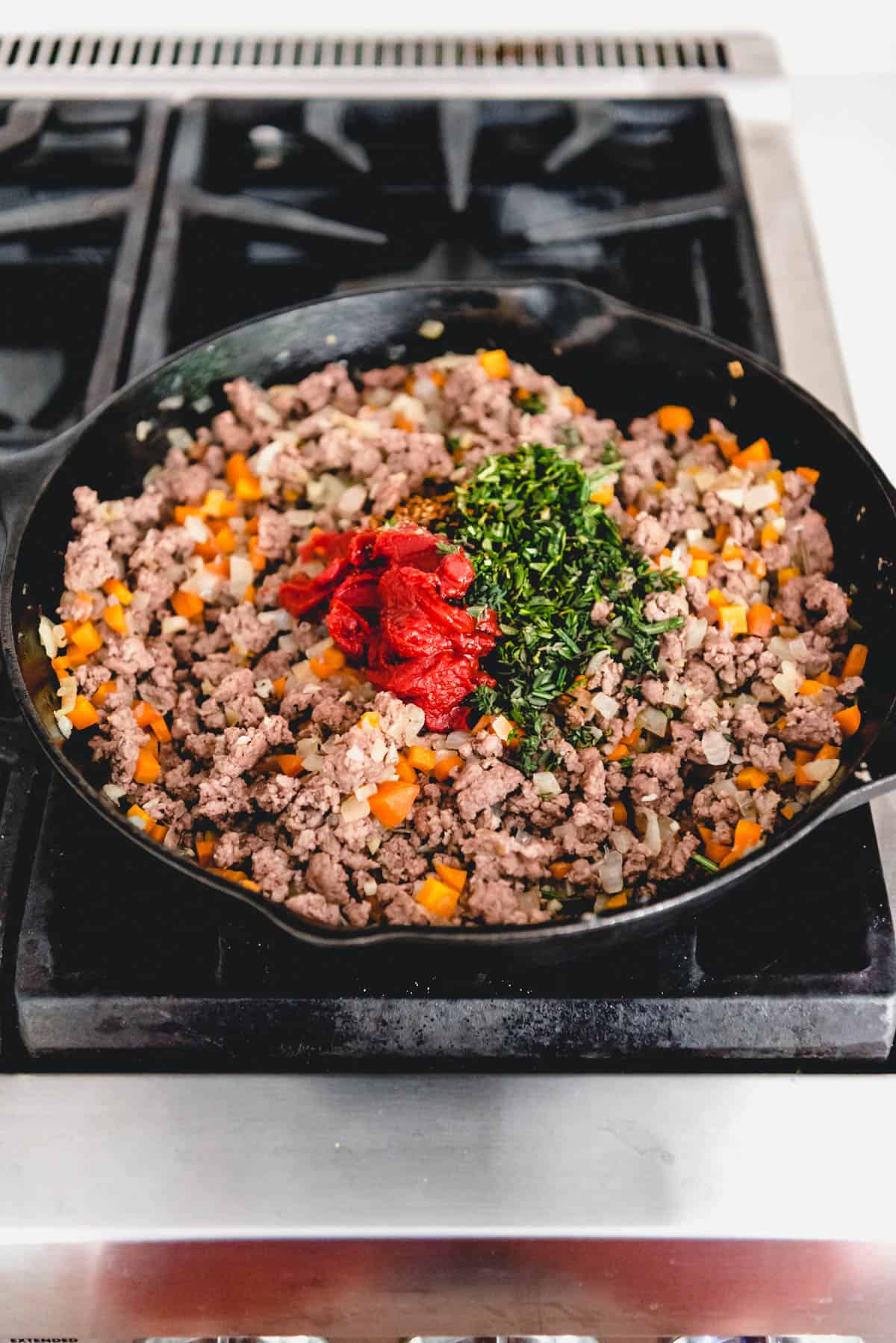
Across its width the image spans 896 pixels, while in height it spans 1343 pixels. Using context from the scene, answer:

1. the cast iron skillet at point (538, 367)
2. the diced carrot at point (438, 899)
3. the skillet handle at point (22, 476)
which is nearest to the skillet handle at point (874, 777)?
the cast iron skillet at point (538, 367)

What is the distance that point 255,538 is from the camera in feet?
3.84

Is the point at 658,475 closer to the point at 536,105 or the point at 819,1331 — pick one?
the point at 536,105

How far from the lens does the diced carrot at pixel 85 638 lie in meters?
1.07

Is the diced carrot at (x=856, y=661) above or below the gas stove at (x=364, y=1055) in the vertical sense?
above

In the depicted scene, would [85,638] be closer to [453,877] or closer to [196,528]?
[196,528]

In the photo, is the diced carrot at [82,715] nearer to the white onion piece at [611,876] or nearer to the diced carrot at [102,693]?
the diced carrot at [102,693]

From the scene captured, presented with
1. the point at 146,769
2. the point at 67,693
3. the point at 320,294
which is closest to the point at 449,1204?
the point at 146,769

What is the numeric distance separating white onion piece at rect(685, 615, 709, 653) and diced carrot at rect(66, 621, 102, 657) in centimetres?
57

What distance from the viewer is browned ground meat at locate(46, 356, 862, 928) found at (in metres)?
0.96

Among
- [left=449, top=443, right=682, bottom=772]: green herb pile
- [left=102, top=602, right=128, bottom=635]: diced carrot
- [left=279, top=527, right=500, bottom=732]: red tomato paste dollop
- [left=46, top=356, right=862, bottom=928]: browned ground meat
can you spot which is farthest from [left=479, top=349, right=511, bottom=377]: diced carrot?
[left=102, top=602, right=128, bottom=635]: diced carrot

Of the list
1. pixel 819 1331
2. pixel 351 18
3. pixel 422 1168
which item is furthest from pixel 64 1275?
pixel 351 18

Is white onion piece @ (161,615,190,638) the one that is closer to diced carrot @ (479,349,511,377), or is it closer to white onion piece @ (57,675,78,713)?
white onion piece @ (57,675,78,713)

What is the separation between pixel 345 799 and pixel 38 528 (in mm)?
389

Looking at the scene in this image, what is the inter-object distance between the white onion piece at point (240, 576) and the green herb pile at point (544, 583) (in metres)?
0.22
